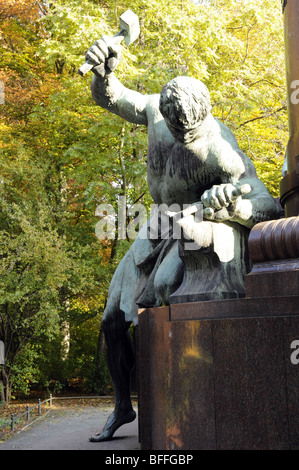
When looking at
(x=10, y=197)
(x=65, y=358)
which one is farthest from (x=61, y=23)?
(x=65, y=358)

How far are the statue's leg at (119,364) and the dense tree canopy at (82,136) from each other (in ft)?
29.4

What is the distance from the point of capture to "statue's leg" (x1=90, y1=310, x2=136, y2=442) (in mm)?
4262

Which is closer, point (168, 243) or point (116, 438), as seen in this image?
point (168, 243)

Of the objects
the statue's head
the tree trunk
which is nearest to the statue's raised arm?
the statue's head

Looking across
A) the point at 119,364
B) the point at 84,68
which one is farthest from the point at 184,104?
the point at 119,364

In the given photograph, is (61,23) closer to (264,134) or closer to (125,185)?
(125,185)

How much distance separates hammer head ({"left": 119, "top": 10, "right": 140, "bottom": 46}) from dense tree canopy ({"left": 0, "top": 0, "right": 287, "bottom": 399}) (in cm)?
1004

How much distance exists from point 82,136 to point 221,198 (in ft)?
42.6

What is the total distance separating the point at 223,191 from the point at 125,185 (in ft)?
39.2

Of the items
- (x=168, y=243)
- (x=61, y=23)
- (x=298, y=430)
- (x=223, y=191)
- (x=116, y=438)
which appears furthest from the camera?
(x=61, y=23)

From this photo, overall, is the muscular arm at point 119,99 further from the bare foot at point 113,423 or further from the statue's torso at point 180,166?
the bare foot at point 113,423

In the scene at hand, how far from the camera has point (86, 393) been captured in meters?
16.1

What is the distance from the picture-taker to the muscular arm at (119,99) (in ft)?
13.0

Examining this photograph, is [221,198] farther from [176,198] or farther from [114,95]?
[114,95]
